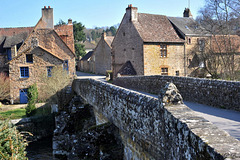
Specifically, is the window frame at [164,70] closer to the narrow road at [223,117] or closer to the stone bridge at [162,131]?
the narrow road at [223,117]

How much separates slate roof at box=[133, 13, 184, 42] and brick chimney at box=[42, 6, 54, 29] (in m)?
10.2

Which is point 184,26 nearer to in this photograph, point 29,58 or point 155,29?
point 155,29

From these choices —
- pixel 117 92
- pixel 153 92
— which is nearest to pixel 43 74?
pixel 153 92

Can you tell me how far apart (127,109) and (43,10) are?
26647mm

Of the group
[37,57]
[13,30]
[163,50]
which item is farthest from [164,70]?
[13,30]

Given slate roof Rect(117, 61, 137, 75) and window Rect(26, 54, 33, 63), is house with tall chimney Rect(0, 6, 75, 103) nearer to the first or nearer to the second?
window Rect(26, 54, 33, 63)

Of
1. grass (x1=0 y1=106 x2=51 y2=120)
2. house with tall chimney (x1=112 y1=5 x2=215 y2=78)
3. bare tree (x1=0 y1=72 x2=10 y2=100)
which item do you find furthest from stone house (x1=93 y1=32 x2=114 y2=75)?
grass (x1=0 y1=106 x2=51 y2=120)

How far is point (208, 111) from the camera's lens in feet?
28.5

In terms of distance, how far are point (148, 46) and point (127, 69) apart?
401 cm

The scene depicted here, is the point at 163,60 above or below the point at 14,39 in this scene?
below

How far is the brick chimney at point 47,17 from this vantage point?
96.4 ft

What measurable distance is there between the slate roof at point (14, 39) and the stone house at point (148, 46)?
1359cm

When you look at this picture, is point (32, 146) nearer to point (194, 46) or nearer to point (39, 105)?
point (39, 105)

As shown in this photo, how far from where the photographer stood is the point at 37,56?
93.7 ft
